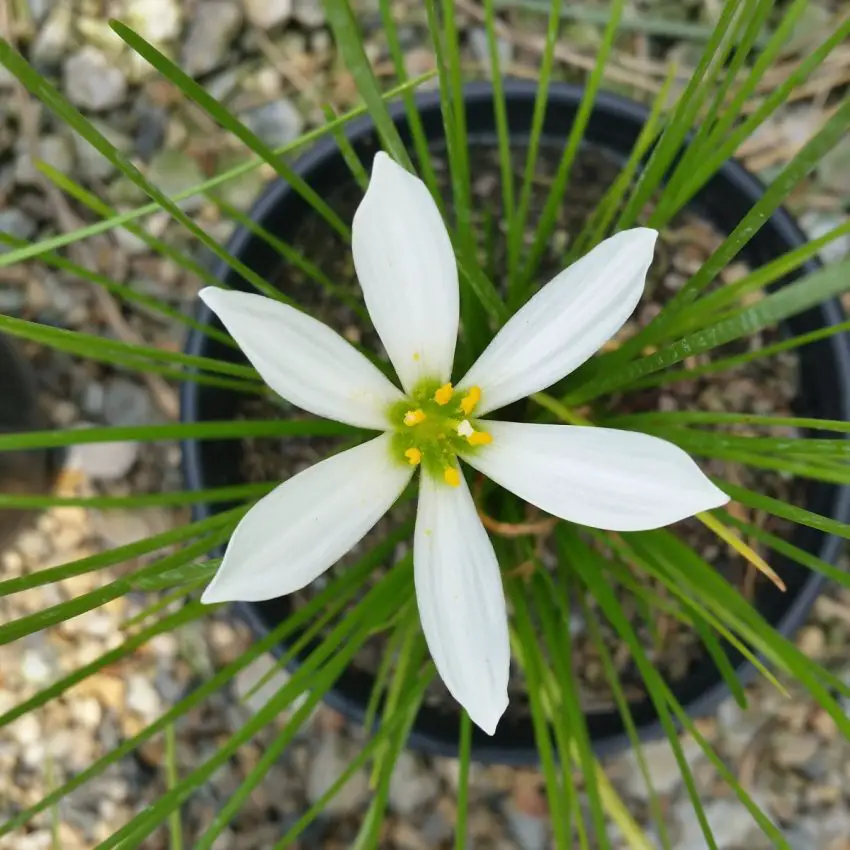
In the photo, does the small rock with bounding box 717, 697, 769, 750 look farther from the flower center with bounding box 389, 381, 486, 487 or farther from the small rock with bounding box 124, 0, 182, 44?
the small rock with bounding box 124, 0, 182, 44

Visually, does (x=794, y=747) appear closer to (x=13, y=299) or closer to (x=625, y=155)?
(x=625, y=155)

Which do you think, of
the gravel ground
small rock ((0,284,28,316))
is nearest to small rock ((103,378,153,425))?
the gravel ground

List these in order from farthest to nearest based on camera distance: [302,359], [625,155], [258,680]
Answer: [258,680] < [625,155] < [302,359]

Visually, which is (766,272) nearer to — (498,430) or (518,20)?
(498,430)

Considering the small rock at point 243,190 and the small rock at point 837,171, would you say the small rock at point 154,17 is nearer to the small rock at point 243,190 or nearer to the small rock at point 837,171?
the small rock at point 243,190

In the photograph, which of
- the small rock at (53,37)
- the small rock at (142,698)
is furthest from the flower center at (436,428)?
the small rock at (53,37)

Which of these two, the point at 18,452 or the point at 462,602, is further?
the point at 18,452

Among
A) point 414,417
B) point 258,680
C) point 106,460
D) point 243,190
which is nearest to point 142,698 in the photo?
point 258,680

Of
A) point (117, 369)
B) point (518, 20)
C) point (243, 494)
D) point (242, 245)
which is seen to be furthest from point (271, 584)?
point (518, 20)
